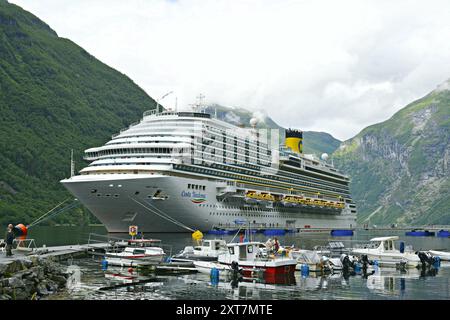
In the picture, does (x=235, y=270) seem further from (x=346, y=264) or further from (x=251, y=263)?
(x=346, y=264)

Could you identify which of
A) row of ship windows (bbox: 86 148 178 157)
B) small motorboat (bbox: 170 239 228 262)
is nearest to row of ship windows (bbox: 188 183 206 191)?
row of ship windows (bbox: 86 148 178 157)

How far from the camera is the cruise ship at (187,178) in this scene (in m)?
69.0

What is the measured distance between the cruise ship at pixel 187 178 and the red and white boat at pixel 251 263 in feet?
98.2

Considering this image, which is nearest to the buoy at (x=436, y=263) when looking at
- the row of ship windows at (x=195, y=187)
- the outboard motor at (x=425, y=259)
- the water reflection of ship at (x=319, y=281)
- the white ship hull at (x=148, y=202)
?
the outboard motor at (x=425, y=259)

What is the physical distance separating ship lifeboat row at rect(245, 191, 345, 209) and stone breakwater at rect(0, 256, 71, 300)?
198ft

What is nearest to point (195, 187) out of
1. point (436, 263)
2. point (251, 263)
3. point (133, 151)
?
point (133, 151)

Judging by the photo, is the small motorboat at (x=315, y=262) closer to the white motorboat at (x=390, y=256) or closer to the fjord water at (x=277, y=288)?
the fjord water at (x=277, y=288)

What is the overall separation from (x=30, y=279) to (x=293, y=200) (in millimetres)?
85179

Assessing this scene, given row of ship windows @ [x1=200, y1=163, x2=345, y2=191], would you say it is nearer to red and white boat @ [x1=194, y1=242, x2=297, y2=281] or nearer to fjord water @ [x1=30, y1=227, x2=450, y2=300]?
red and white boat @ [x1=194, y1=242, x2=297, y2=281]

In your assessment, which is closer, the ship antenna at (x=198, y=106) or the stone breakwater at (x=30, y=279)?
the stone breakwater at (x=30, y=279)

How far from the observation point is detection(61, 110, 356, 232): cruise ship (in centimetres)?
6900

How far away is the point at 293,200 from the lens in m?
108

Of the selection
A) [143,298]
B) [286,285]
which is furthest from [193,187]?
[143,298]

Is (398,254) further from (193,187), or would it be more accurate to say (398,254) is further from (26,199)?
(26,199)
